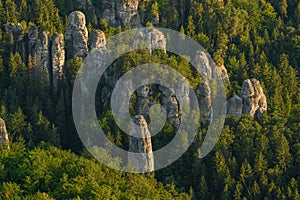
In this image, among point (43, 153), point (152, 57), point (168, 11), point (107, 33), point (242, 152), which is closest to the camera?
point (43, 153)

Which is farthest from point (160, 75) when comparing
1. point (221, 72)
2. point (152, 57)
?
point (221, 72)

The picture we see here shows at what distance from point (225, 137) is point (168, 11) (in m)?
21.3

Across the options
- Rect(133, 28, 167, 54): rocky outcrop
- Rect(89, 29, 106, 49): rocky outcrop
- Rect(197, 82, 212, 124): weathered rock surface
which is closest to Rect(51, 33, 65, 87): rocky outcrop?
Rect(89, 29, 106, 49): rocky outcrop

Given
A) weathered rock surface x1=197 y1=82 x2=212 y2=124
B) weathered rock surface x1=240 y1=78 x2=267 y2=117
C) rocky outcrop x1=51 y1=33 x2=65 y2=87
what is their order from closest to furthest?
weathered rock surface x1=240 y1=78 x2=267 y2=117, weathered rock surface x1=197 y1=82 x2=212 y2=124, rocky outcrop x1=51 y1=33 x2=65 y2=87

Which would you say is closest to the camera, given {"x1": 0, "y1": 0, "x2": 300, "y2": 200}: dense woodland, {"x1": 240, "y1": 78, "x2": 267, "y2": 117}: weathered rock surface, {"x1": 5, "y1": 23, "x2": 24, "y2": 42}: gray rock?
{"x1": 0, "y1": 0, "x2": 300, "y2": 200}: dense woodland

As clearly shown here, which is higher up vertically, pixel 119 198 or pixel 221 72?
pixel 221 72

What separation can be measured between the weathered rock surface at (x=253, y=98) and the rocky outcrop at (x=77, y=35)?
49.2ft

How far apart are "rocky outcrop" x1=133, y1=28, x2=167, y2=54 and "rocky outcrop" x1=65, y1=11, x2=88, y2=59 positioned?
504cm

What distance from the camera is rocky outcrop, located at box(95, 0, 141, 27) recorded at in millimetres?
83438

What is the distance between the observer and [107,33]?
7781 centimetres

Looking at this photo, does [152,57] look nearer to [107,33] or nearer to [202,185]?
[107,33]

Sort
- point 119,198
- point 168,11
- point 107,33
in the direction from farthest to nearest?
1. point 168,11
2. point 107,33
3. point 119,198

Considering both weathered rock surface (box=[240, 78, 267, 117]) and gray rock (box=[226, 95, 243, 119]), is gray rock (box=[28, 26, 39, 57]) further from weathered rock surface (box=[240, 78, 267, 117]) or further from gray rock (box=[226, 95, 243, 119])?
weathered rock surface (box=[240, 78, 267, 117])

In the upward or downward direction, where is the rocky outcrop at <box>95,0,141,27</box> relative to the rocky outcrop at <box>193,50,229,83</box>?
upward
